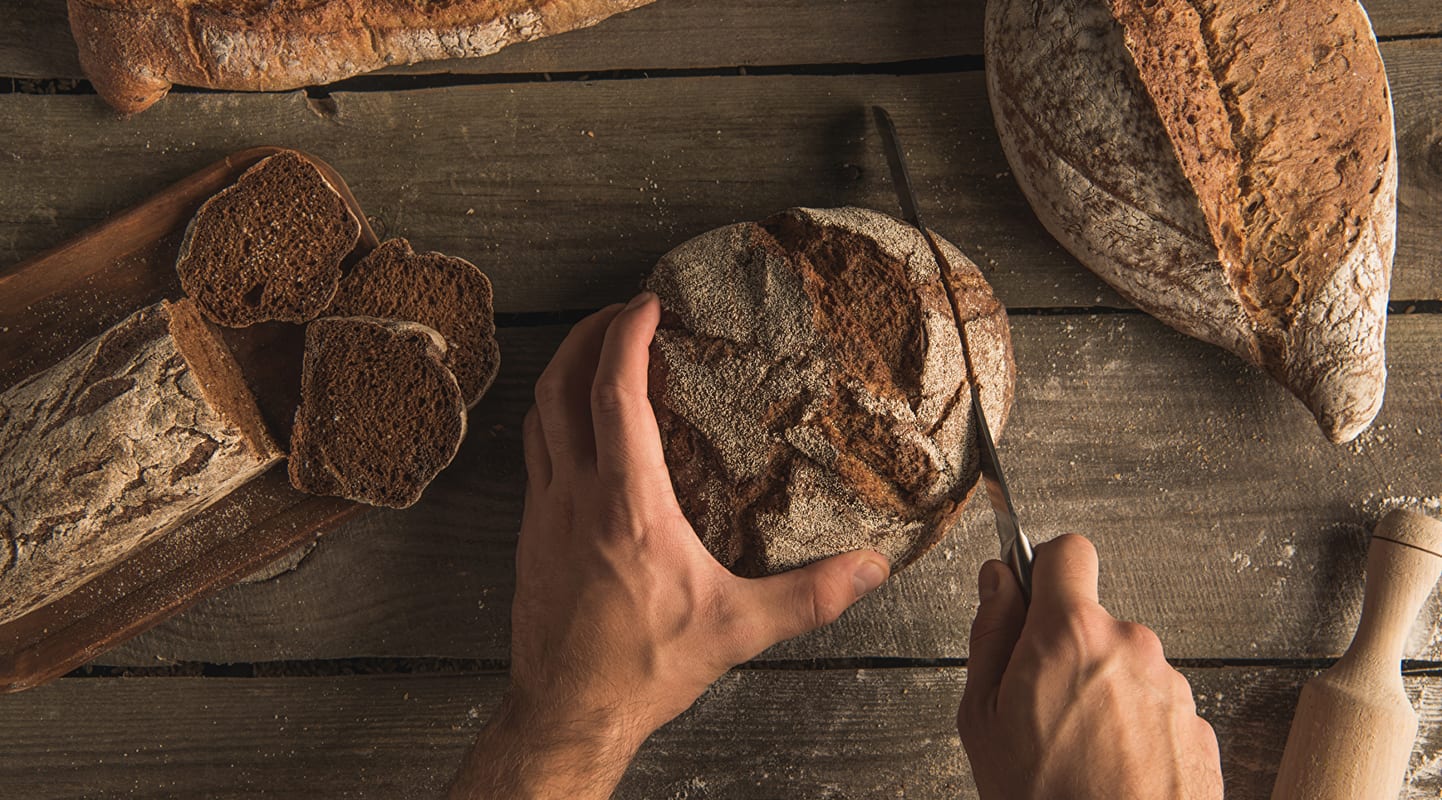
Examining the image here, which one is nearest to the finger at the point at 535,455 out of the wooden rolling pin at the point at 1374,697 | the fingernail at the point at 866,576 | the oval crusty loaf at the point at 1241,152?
the fingernail at the point at 866,576

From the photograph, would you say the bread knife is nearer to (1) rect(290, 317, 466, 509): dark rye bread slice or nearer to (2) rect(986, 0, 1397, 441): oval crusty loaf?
(2) rect(986, 0, 1397, 441): oval crusty loaf

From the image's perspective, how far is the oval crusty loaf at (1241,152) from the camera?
51.4 inches

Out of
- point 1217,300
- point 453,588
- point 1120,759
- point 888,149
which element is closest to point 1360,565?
point 1217,300

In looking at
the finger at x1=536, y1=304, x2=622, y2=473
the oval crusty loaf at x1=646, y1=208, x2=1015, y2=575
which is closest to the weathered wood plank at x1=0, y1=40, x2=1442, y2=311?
the finger at x1=536, y1=304, x2=622, y2=473

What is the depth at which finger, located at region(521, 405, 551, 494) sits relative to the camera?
1.48m

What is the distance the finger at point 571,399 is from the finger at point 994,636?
67cm

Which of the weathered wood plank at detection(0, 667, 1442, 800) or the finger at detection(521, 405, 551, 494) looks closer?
the finger at detection(521, 405, 551, 494)

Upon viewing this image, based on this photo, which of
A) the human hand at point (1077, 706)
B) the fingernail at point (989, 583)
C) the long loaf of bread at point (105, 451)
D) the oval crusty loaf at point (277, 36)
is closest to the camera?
the human hand at point (1077, 706)

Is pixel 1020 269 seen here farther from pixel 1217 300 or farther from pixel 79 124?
pixel 79 124

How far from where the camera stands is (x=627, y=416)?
1.28 m

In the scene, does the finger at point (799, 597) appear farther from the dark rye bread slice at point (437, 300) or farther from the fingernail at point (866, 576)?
the dark rye bread slice at point (437, 300)

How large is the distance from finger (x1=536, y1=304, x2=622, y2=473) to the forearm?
0.44 meters

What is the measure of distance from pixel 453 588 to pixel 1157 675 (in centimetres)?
127

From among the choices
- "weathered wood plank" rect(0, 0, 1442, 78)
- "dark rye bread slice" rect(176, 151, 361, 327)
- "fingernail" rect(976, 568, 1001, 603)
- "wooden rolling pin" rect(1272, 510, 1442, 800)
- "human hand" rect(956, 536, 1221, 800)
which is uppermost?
"weathered wood plank" rect(0, 0, 1442, 78)
